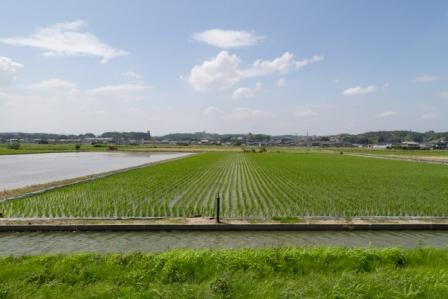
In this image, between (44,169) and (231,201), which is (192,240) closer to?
(231,201)

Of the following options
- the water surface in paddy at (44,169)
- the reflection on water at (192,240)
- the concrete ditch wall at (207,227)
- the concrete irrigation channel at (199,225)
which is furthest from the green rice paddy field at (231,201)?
the water surface in paddy at (44,169)

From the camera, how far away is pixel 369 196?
1641 cm

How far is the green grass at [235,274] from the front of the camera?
195 inches

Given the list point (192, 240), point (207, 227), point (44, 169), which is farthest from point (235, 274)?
point (44, 169)

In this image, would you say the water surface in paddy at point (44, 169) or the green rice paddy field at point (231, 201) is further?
the water surface in paddy at point (44, 169)

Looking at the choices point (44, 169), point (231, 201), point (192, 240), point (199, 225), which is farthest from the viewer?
point (44, 169)

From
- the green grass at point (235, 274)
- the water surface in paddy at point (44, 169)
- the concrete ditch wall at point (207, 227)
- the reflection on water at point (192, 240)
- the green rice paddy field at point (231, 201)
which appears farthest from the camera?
the water surface in paddy at point (44, 169)

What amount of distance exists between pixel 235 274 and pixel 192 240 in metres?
3.33

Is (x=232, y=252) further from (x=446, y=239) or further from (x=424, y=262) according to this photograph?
(x=446, y=239)

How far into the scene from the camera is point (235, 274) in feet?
18.5

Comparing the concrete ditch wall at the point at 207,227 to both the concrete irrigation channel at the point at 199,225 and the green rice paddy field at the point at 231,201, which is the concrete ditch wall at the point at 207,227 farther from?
the green rice paddy field at the point at 231,201

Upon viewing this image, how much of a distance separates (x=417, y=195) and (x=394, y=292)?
14031 millimetres

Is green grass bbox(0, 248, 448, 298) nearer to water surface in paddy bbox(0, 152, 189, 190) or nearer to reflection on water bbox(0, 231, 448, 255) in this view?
reflection on water bbox(0, 231, 448, 255)

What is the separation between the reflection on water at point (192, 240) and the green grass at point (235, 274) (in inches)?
67.6
